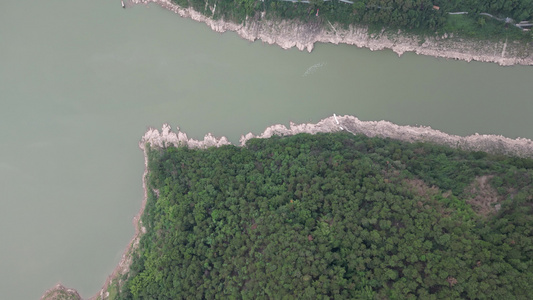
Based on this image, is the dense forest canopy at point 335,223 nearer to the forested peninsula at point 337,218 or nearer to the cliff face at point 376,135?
the forested peninsula at point 337,218

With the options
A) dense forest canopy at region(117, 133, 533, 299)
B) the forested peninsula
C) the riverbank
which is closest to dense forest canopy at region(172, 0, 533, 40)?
the riverbank

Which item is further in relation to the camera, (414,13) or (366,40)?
(366,40)

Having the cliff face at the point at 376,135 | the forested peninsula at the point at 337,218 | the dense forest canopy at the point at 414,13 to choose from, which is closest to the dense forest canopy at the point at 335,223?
the forested peninsula at the point at 337,218

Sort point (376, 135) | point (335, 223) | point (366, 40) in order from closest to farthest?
point (335, 223) → point (376, 135) → point (366, 40)

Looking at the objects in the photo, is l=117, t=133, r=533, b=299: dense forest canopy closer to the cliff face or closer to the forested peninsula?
the forested peninsula

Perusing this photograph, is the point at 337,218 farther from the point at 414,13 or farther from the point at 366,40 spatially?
the point at 414,13

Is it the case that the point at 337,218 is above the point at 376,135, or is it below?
below

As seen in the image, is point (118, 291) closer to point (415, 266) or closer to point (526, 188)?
point (415, 266)

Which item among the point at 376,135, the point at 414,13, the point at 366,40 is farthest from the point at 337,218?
the point at 414,13
